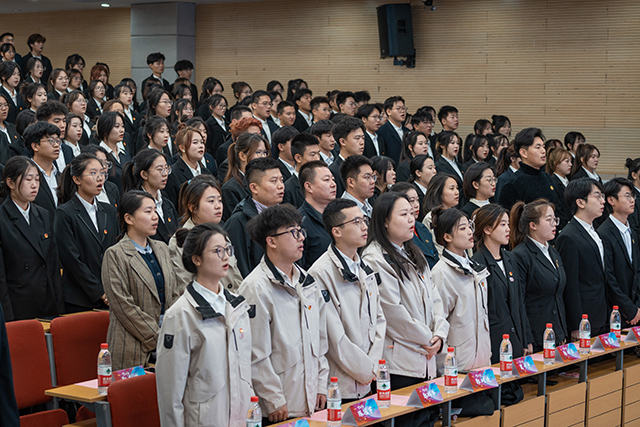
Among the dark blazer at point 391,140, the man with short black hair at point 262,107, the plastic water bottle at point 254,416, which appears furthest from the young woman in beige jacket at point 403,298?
the man with short black hair at point 262,107

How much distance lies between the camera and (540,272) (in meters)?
4.29

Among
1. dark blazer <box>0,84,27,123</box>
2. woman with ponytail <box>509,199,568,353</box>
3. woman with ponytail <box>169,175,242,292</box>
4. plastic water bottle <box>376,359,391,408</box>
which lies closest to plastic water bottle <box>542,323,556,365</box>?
woman with ponytail <box>509,199,568,353</box>

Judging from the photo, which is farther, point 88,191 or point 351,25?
point 351,25

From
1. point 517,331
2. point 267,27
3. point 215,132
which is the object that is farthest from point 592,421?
point 267,27

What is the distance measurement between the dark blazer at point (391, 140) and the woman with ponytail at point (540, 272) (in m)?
3.27

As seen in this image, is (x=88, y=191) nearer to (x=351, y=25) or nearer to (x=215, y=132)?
(x=215, y=132)

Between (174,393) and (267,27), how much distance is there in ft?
33.3

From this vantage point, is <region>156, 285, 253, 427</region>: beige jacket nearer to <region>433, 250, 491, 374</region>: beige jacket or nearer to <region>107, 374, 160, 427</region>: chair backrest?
<region>107, 374, 160, 427</region>: chair backrest

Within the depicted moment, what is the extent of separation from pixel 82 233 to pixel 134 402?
159cm

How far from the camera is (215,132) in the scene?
809 centimetres

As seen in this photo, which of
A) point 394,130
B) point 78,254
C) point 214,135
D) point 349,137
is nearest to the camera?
point 78,254

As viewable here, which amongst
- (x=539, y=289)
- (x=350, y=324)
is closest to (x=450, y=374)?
(x=350, y=324)

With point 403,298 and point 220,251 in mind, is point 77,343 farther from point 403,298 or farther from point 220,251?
point 403,298

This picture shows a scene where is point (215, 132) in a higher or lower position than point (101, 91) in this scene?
lower
